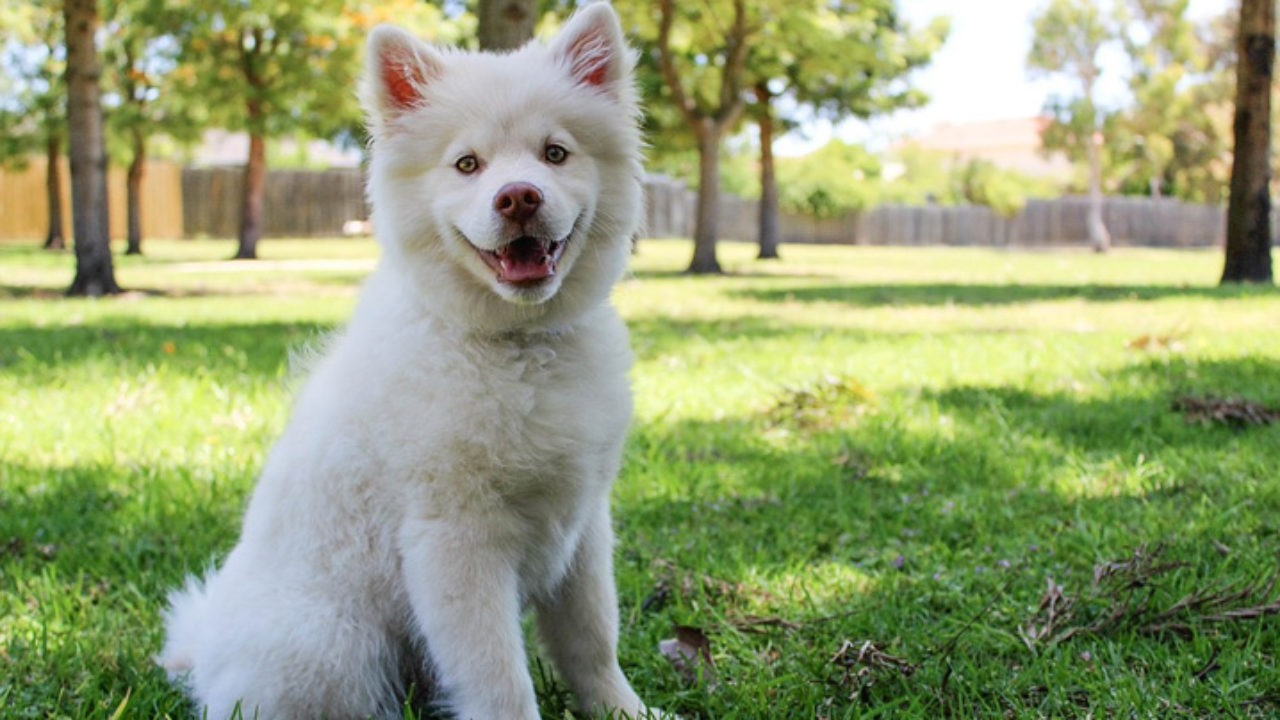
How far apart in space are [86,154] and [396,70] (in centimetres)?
1131

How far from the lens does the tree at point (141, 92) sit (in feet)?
72.5

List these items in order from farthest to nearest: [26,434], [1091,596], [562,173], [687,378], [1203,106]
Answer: [1203,106] → [687,378] → [26,434] → [1091,596] → [562,173]

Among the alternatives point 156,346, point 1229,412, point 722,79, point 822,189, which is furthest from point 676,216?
point 1229,412

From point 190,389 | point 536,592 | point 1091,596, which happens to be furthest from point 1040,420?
point 190,389

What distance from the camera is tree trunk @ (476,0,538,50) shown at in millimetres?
6969

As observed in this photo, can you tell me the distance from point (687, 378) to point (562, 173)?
424 cm

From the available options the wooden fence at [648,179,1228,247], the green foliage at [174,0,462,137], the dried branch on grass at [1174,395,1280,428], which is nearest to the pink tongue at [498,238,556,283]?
the dried branch on grass at [1174,395,1280,428]

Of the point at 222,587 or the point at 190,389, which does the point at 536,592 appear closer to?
the point at 222,587

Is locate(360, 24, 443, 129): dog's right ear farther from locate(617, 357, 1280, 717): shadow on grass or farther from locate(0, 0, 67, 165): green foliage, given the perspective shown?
locate(0, 0, 67, 165): green foliage

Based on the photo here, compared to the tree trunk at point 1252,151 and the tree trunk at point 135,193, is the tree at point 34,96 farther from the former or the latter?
the tree trunk at point 1252,151

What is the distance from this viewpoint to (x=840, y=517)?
3898mm

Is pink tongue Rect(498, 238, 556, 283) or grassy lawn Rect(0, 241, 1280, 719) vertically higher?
pink tongue Rect(498, 238, 556, 283)

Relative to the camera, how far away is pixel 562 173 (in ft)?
7.55

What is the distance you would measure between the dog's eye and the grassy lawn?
109cm
